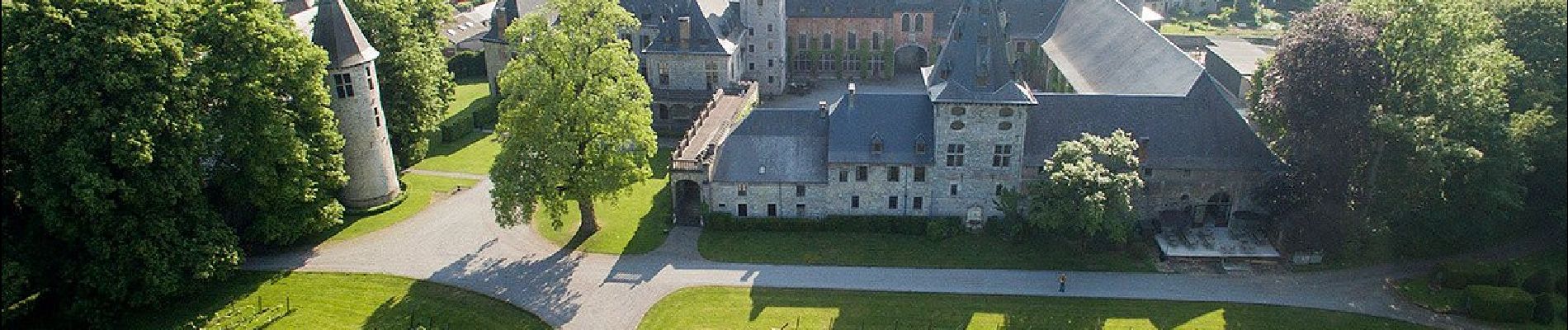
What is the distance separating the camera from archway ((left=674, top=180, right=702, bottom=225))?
6078cm

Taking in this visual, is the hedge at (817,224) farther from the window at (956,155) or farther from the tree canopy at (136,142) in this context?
the tree canopy at (136,142)

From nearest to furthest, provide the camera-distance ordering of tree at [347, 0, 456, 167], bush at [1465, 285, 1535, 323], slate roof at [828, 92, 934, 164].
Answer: bush at [1465, 285, 1535, 323]
slate roof at [828, 92, 934, 164]
tree at [347, 0, 456, 167]

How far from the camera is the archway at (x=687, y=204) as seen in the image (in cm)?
6078

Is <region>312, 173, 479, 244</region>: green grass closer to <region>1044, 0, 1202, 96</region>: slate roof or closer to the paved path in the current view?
the paved path

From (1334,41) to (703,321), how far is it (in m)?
33.4

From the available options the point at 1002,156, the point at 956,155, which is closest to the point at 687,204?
the point at 956,155

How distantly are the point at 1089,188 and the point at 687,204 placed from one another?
23547 mm

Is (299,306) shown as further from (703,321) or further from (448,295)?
(703,321)

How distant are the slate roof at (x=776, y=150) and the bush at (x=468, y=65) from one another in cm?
5004

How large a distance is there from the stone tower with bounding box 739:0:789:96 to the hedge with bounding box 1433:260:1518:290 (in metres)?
52.7

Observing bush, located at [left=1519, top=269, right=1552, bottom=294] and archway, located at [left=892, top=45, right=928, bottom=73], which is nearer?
bush, located at [left=1519, top=269, right=1552, bottom=294]

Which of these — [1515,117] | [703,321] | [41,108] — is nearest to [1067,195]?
[703,321]

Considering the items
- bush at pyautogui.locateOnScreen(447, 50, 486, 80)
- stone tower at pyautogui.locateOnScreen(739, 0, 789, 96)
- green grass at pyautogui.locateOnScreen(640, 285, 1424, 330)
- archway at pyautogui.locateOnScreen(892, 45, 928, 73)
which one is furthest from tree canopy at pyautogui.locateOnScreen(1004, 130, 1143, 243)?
bush at pyautogui.locateOnScreen(447, 50, 486, 80)

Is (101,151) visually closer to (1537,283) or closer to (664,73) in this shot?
(664,73)
